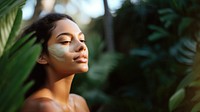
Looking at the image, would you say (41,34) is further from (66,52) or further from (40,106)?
(40,106)

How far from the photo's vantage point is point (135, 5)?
3186 millimetres

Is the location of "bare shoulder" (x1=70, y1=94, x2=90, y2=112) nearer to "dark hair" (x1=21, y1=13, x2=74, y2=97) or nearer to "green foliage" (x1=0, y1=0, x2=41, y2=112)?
"dark hair" (x1=21, y1=13, x2=74, y2=97)

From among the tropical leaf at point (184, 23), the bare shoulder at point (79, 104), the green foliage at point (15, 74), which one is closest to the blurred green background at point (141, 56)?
the tropical leaf at point (184, 23)

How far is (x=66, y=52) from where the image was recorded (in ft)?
2.56

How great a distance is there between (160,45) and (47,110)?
2265mm

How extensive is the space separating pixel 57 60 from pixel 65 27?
0.26 feet

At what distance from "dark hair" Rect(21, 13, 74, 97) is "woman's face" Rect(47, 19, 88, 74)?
14 millimetres

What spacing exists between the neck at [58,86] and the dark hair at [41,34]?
22 mm

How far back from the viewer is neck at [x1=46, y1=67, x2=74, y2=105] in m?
0.82

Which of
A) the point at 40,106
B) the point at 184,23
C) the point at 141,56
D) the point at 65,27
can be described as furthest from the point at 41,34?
the point at 141,56

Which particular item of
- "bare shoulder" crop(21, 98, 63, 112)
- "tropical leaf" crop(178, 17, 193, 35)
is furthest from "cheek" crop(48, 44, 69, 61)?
"tropical leaf" crop(178, 17, 193, 35)

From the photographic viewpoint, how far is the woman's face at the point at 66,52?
783 millimetres

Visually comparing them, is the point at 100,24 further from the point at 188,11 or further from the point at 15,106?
the point at 15,106

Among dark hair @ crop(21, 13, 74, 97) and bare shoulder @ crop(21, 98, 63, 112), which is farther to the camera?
dark hair @ crop(21, 13, 74, 97)
